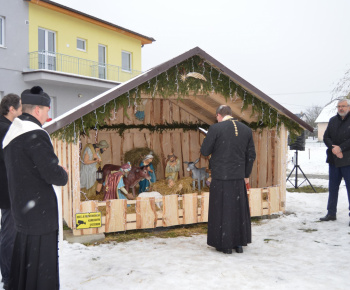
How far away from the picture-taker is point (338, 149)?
645 cm

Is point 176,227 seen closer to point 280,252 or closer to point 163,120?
point 280,252

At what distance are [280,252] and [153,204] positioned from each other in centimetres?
219

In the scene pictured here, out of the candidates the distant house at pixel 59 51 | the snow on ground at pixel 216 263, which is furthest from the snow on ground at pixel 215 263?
the distant house at pixel 59 51

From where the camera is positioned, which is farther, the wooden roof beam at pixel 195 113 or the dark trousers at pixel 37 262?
the wooden roof beam at pixel 195 113

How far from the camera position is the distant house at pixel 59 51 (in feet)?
50.1

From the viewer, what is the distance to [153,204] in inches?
244

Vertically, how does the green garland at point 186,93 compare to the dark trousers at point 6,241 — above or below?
above

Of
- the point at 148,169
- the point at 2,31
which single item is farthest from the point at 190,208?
the point at 2,31

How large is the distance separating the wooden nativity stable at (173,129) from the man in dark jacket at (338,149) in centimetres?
63

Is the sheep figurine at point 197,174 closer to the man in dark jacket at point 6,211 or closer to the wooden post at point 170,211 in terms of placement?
the wooden post at point 170,211

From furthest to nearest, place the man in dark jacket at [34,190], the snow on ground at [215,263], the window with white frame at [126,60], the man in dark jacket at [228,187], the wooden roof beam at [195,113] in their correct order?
1. the window with white frame at [126,60]
2. the wooden roof beam at [195,113]
3. the man in dark jacket at [228,187]
4. the snow on ground at [215,263]
5. the man in dark jacket at [34,190]

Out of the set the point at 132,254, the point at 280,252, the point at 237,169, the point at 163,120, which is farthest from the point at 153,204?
the point at 163,120

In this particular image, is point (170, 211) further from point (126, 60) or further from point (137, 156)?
point (126, 60)

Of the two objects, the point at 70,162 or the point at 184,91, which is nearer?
the point at 70,162
